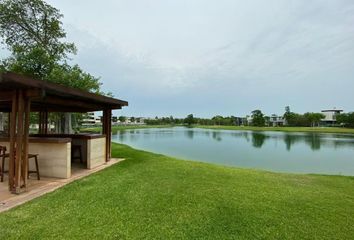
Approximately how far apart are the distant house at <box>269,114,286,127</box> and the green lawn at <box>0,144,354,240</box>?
238ft

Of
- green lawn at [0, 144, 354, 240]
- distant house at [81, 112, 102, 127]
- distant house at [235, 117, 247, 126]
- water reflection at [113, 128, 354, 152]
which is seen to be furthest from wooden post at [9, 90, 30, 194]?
distant house at [235, 117, 247, 126]

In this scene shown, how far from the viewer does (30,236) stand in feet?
8.54

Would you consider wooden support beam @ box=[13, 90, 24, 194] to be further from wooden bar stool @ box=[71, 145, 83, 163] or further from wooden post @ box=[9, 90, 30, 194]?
wooden bar stool @ box=[71, 145, 83, 163]

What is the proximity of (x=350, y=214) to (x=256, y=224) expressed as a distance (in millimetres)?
1621

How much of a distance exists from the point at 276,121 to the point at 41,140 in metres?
79.9

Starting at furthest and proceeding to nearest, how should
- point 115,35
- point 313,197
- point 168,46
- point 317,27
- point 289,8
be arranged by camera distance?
1. point 168,46
2. point 115,35
3. point 317,27
4. point 289,8
5. point 313,197

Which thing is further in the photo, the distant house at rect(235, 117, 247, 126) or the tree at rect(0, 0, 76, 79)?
the distant house at rect(235, 117, 247, 126)

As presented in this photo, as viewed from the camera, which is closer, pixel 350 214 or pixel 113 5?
pixel 350 214

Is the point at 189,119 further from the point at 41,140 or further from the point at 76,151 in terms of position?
the point at 41,140

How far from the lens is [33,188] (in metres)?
4.30

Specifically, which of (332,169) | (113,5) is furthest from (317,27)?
(113,5)

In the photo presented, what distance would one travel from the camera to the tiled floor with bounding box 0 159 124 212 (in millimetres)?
3574

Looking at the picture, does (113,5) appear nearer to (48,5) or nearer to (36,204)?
(48,5)

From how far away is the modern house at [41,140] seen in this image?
3954 millimetres
